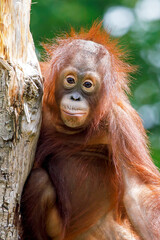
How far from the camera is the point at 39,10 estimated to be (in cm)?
682

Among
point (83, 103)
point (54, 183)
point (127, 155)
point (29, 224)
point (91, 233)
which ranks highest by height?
point (83, 103)

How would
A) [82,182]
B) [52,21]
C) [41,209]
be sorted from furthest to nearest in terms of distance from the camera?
1. [52,21]
2. [82,182]
3. [41,209]

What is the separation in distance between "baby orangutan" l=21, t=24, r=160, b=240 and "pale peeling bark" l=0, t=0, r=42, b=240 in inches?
13.3

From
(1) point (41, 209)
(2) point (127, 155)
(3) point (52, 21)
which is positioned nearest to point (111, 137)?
(2) point (127, 155)

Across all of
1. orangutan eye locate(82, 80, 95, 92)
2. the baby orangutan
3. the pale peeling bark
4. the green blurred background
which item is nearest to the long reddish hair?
the baby orangutan

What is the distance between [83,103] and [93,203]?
0.91m

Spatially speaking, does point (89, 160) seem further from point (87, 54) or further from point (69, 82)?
point (87, 54)

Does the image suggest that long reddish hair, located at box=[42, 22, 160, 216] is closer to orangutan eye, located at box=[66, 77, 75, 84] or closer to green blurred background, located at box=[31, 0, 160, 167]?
orangutan eye, located at box=[66, 77, 75, 84]

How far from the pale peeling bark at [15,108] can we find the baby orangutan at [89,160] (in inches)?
13.3

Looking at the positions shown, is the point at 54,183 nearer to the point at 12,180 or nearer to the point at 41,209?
the point at 41,209

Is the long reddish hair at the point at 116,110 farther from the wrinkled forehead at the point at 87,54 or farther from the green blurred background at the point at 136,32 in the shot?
the green blurred background at the point at 136,32

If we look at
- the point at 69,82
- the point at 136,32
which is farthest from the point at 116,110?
the point at 136,32

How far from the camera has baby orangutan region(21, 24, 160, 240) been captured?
10.9 ft

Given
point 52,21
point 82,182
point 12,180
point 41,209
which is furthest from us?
point 52,21
